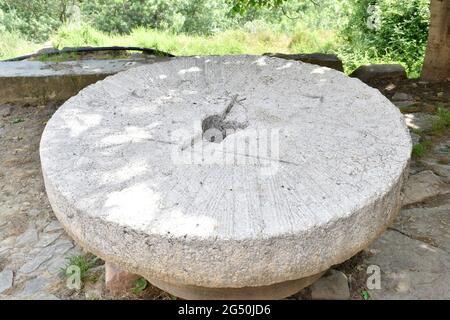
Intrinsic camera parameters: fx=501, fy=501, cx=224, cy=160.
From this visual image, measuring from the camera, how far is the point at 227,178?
6.60 feet

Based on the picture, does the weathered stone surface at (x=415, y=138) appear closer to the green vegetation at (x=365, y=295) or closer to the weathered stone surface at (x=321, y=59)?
the weathered stone surface at (x=321, y=59)

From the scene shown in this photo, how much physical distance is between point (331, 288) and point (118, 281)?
1044 millimetres

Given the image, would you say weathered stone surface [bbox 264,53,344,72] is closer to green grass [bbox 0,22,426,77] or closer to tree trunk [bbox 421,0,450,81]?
tree trunk [bbox 421,0,450,81]

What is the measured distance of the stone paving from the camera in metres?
2.46

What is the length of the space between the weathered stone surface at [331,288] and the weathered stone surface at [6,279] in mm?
1539

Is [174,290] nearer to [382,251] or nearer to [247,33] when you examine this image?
[382,251]

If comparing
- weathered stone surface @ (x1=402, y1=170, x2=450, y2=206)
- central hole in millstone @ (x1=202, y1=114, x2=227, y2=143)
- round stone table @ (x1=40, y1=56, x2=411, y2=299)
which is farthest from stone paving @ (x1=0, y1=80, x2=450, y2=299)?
central hole in millstone @ (x1=202, y1=114, x2=227, y2=143)

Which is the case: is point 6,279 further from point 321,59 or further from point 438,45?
point 438,45

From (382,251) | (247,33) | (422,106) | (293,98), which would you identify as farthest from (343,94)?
(247,33)

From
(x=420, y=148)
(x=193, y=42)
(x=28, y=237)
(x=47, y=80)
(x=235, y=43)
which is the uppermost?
(x=47, y=80)

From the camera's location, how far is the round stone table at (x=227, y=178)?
173cm

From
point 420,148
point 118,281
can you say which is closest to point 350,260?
point 118,281

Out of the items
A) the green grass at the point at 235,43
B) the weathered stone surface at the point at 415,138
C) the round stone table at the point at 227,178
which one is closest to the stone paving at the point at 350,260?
the weathered stone surface at the point at 415,138

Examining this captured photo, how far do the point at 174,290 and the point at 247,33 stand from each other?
7084 mm
